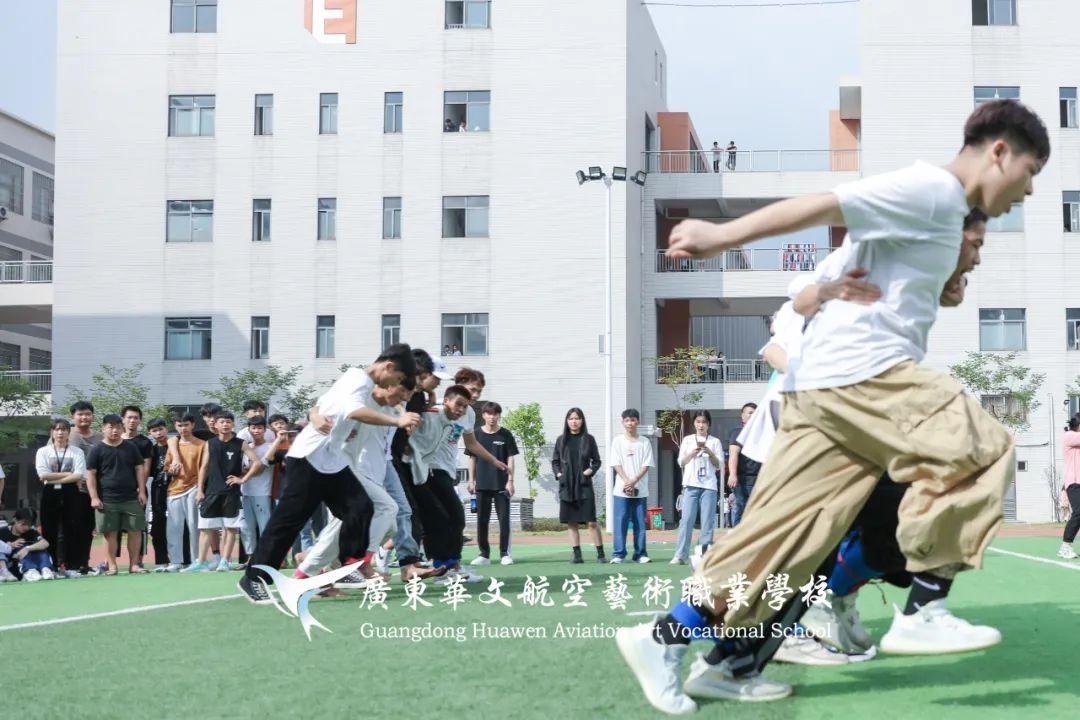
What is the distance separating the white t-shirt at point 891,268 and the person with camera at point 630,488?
10204mm

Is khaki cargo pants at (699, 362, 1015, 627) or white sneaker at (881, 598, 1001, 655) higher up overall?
khaki cargo pants at (699, 362, 1015, 627)

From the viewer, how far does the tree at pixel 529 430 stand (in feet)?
119

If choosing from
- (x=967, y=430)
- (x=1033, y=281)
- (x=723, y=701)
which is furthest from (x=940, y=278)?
(x=1033, y=281)

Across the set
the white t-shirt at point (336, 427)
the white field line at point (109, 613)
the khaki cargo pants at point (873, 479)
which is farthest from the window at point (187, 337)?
the khaki cargo pants at point (873, 479)

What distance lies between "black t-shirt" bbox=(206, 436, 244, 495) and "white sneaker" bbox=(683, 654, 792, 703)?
10.3 metres

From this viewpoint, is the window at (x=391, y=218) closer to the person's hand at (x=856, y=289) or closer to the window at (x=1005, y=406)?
the window at (x=1005, y=406)

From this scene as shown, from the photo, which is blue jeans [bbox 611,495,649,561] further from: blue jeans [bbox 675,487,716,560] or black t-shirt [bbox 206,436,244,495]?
black t-shirt [bbox 206,436,244,495]

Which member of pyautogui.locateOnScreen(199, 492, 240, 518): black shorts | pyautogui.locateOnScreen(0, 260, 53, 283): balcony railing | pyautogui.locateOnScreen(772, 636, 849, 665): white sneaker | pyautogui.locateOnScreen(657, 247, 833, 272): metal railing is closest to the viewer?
pyautogui.locateOnScreen(772, 636, 849, 665): white sneaker

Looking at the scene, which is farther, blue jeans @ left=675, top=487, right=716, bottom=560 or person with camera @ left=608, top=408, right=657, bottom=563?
person with camera @ left=608, top=408, right=657, bottom=563

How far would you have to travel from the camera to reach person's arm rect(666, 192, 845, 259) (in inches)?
148

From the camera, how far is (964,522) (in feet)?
13.1

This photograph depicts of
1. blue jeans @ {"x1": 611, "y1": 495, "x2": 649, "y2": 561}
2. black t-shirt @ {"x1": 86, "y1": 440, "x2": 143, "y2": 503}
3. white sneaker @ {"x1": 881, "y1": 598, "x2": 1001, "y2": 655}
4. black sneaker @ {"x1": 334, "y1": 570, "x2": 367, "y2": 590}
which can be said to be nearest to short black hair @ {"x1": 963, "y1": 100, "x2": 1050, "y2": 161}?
white sneaker @ {"x1": 881, "y1": 598, "x2": 1001, "y2": 655}

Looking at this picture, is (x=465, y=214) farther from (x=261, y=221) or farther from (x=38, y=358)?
(x=38, y=358)

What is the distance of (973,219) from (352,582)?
7.32 metres
